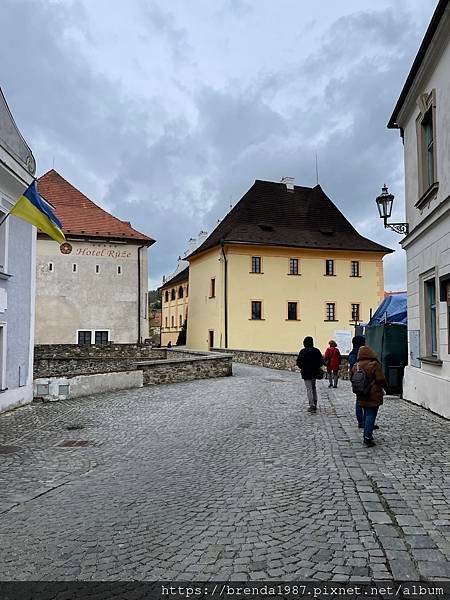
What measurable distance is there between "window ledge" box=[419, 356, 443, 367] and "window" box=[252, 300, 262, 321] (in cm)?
2724

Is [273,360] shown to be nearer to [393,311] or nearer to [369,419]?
[393,311]

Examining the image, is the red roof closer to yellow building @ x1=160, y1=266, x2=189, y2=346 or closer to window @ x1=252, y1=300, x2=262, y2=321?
window @ x1=252, y1=300, x2=262, y2=321

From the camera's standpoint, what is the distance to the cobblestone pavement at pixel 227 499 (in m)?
4.26

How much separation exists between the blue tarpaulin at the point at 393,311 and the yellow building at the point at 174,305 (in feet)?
117

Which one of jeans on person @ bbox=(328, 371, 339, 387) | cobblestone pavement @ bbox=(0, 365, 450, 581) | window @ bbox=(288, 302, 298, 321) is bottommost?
cobblestone pavement @ bbox=(0, 365, 450, 581)

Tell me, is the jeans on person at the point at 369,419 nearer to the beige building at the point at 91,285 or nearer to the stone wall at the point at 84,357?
the stone wall at the point at 84,357

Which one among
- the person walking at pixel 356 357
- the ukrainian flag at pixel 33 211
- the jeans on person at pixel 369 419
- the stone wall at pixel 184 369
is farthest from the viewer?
the stone wall at pixel 184 369

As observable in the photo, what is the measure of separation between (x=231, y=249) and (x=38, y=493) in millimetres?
33254

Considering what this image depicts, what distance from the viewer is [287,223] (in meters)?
43.5

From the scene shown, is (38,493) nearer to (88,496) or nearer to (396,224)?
(88,496)

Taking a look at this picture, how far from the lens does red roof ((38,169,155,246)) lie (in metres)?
36.5

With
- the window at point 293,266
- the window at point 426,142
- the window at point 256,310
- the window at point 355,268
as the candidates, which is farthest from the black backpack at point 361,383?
the window at point 355,268

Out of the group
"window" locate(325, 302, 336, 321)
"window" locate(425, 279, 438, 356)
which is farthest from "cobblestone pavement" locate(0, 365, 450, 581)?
"window" locate(325, 302, 336, 321)

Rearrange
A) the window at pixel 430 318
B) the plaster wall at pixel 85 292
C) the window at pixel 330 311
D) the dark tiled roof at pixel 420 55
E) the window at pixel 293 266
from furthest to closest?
the window at pixel 330 311 → the window at pixel 293 266 → the plaster wall at pixel 85 292 → the window at pixel 430 318 → the dark tiled roof at pixel 420 55
